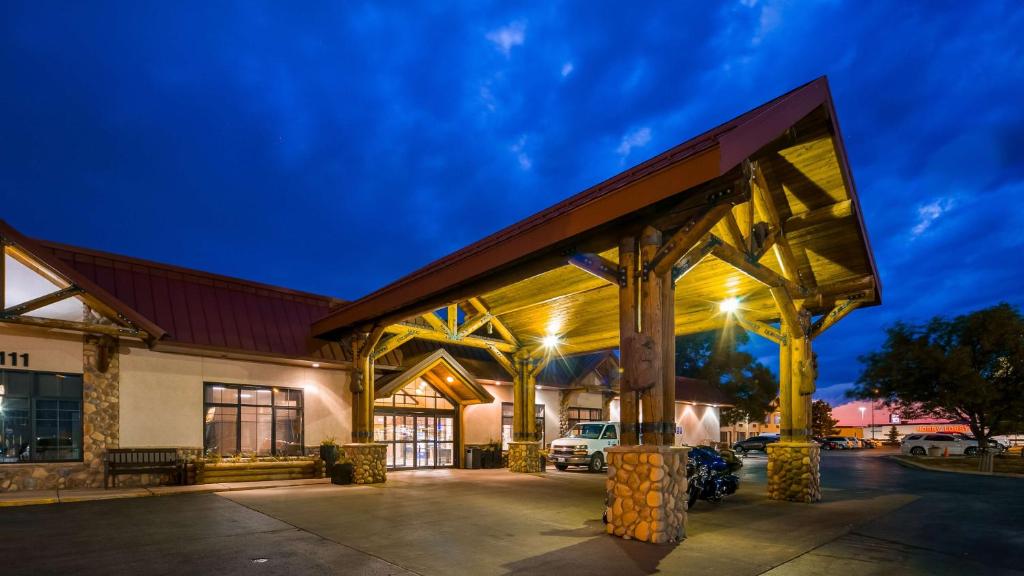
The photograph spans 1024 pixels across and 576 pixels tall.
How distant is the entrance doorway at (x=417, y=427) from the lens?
22016 mm

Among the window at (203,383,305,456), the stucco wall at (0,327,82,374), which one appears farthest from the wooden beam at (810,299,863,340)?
the stucco wall at (0,327,82,374)

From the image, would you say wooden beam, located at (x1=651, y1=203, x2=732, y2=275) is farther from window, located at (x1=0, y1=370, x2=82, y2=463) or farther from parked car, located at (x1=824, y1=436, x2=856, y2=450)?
parked car, located at (x1=824, y1=436, x2=856, y2=450)

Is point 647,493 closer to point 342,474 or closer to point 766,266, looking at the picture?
point 766,266

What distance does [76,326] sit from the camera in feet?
48.2

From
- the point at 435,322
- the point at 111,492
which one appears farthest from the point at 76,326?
the point at 435,322

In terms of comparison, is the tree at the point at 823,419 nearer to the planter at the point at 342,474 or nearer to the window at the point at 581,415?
the window at the point at 581,415

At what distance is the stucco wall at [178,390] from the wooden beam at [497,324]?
5.64 metres

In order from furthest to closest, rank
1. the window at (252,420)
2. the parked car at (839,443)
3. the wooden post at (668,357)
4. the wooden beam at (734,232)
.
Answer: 1. the parked car at (839,443)
2. the window at (252,420)
3. the wooden beam at (734,232)
4. the wooden post at (668,357)

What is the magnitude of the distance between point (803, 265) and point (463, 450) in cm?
1411

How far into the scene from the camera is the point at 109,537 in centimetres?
914

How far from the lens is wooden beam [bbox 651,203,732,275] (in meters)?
9.12

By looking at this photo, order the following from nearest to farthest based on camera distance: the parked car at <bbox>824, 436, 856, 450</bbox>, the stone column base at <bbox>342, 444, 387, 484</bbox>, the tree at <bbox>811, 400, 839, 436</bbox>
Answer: the stone column base at <bbox>342, 444, 387, 484</bbox> → the parked car at <bbox>824, 436, 856, 450</bbox> → the tree at <bbox>811, 400, 839, 436</bbox>

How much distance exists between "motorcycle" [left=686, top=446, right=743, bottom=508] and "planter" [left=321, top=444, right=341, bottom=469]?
414 inches

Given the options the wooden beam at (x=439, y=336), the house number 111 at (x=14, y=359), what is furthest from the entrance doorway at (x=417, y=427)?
the house number 111 at (x=14, y=359)
